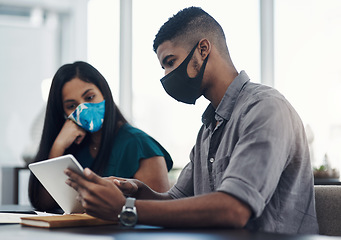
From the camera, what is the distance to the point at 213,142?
4.46ft

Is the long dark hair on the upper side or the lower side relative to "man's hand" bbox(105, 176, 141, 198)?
upper

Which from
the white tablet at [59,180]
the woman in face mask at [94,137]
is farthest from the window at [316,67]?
the white tablet at [59,180]

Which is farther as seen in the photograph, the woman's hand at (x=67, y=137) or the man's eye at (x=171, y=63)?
the woman's hand at (x=67, y=137)

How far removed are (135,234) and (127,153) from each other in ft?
3.59

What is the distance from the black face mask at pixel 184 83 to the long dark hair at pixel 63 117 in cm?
61

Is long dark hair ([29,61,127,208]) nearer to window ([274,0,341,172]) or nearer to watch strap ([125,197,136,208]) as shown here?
watch strap ([125,197,136,208])

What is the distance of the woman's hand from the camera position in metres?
2.05

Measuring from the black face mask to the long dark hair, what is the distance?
61cm

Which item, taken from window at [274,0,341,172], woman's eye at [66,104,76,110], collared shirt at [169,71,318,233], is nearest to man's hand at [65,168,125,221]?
collared shirt at [169,71,318,233]

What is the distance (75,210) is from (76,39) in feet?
10.1

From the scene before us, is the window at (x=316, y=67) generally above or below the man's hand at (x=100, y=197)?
above

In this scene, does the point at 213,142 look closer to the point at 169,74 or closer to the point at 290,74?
the point at 169,74

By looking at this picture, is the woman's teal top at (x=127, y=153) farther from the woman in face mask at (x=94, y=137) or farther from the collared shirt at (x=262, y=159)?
the collared shirt at (x=262, y=159)

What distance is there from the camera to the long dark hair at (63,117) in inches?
79.2
